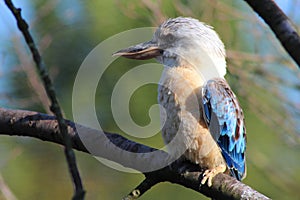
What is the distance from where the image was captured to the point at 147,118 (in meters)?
5.36

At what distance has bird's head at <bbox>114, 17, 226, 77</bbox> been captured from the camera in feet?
12.6

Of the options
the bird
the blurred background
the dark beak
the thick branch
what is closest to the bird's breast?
the bird

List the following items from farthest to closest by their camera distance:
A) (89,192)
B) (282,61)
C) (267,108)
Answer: (89,192)
(267,108)
(282,61)

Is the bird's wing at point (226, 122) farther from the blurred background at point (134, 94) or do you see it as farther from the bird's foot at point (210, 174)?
the blurred background at point (134, 94)

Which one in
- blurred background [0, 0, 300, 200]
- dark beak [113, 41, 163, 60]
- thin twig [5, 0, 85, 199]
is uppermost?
thin twig [5, 0, 85, 199]

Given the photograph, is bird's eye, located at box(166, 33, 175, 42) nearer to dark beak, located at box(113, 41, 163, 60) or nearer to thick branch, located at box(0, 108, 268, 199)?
dark beak, located at box(113, 41, 163, 60)

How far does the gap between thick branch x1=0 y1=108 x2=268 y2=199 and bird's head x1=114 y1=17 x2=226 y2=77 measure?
0.68m

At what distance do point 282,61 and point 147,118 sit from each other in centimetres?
119

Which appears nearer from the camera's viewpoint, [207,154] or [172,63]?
[207,154]

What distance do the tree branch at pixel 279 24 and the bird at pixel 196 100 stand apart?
4.42 feet

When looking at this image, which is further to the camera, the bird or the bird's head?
the bird's head

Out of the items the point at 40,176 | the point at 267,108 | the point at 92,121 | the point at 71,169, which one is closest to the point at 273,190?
the point at 267,108

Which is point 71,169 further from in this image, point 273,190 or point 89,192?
point 273,190

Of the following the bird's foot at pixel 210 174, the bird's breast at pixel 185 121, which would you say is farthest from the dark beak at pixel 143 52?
the bird's foot at pixel 210 174
